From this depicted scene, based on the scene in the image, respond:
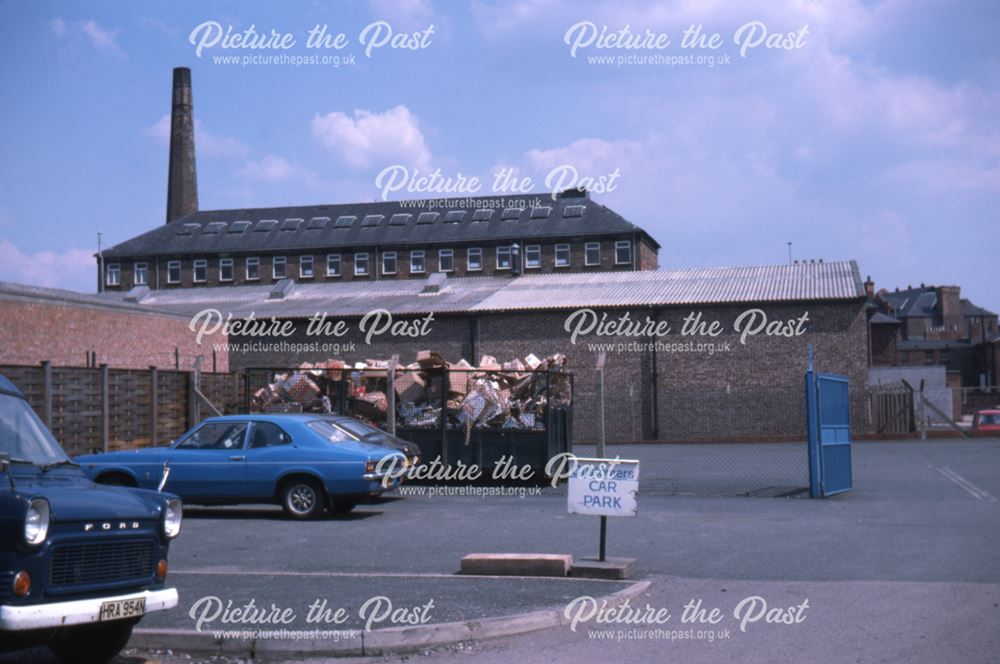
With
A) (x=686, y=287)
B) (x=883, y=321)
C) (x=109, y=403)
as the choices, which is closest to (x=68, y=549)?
(x=109, y=403)

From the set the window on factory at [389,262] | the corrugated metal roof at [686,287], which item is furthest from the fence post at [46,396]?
the window on factory at [389,262]

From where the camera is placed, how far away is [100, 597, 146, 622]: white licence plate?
662cm

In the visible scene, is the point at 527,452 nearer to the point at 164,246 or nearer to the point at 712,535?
the point at 712,535

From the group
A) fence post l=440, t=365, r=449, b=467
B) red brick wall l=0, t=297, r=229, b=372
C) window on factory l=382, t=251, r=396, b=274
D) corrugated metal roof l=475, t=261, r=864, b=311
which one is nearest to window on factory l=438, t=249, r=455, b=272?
window on factory l=382, t=251, r=396, b=274

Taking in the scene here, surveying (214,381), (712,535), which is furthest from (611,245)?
(712,535)

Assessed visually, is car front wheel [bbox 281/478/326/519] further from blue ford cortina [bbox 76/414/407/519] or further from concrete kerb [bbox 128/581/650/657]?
concrete kerb [bbox 128/581/650/657]

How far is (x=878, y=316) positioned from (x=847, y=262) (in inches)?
1497

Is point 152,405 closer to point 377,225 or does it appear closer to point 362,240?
point 362,240

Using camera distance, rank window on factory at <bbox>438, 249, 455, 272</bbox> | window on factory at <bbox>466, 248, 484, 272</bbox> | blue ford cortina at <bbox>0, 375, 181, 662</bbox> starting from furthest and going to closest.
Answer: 1. window on factory at <bbox>438, 249, 455, 272</bbox>
2. window on factory at <bbox>466, 248, 484, 272</bbox>
3. blue ford cortina at <bbox>0, 375, 181, 662</bbox>

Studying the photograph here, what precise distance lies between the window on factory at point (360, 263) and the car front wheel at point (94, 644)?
68.9 meters

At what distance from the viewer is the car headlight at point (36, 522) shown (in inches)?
251

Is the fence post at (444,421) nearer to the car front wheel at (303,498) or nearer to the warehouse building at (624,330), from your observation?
the car front wheel at (303,498)

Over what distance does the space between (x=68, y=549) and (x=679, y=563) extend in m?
6.62

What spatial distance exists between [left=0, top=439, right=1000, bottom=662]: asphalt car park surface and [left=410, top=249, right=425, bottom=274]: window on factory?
56194 millimetres
